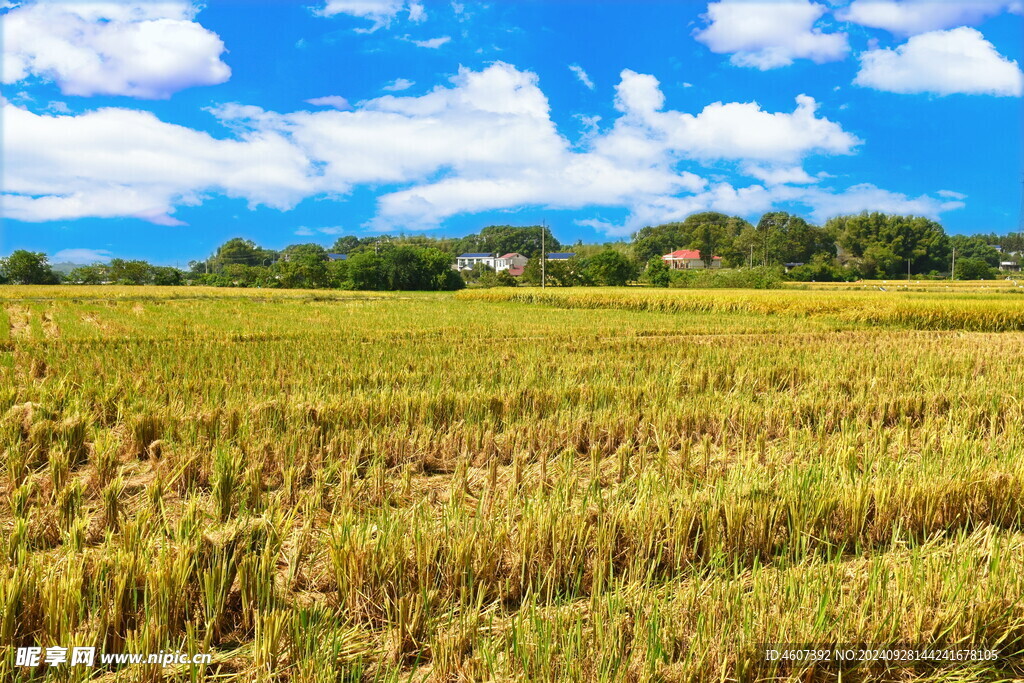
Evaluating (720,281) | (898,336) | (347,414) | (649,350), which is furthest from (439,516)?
(720,281)

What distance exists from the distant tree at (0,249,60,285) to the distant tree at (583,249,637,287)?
217ft

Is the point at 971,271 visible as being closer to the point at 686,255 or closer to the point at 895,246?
the point at 895,246

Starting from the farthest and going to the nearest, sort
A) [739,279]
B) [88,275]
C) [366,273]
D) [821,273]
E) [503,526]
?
[88,275] → [821,273] → [366,273] → [739,279] → [503,526]

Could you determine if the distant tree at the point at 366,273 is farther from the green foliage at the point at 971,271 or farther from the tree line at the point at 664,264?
the green foliage at the point at 971,271

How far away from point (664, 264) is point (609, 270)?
7.00 meters

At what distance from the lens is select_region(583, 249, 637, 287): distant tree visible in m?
69.7

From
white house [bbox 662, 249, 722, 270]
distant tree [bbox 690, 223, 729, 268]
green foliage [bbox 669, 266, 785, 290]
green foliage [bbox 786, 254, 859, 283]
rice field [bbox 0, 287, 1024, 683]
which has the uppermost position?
distant tree [bbox 690, 223, 729, 268]

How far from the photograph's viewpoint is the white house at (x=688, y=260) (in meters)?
104

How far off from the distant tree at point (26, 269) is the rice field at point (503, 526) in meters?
79.4

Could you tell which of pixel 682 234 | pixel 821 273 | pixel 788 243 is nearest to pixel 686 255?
pixel 682 234

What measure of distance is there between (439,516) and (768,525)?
186 centimetres

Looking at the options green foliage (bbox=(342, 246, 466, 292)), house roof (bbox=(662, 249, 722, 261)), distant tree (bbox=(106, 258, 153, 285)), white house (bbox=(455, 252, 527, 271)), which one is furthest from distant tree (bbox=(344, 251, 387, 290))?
house roof (bbox=(662, 249, 722, 261))

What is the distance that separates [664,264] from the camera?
70562 millimetres

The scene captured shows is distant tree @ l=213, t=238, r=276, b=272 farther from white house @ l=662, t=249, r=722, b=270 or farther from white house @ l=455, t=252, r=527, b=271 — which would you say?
white house @ l=662, t=249, r=722, b=270
